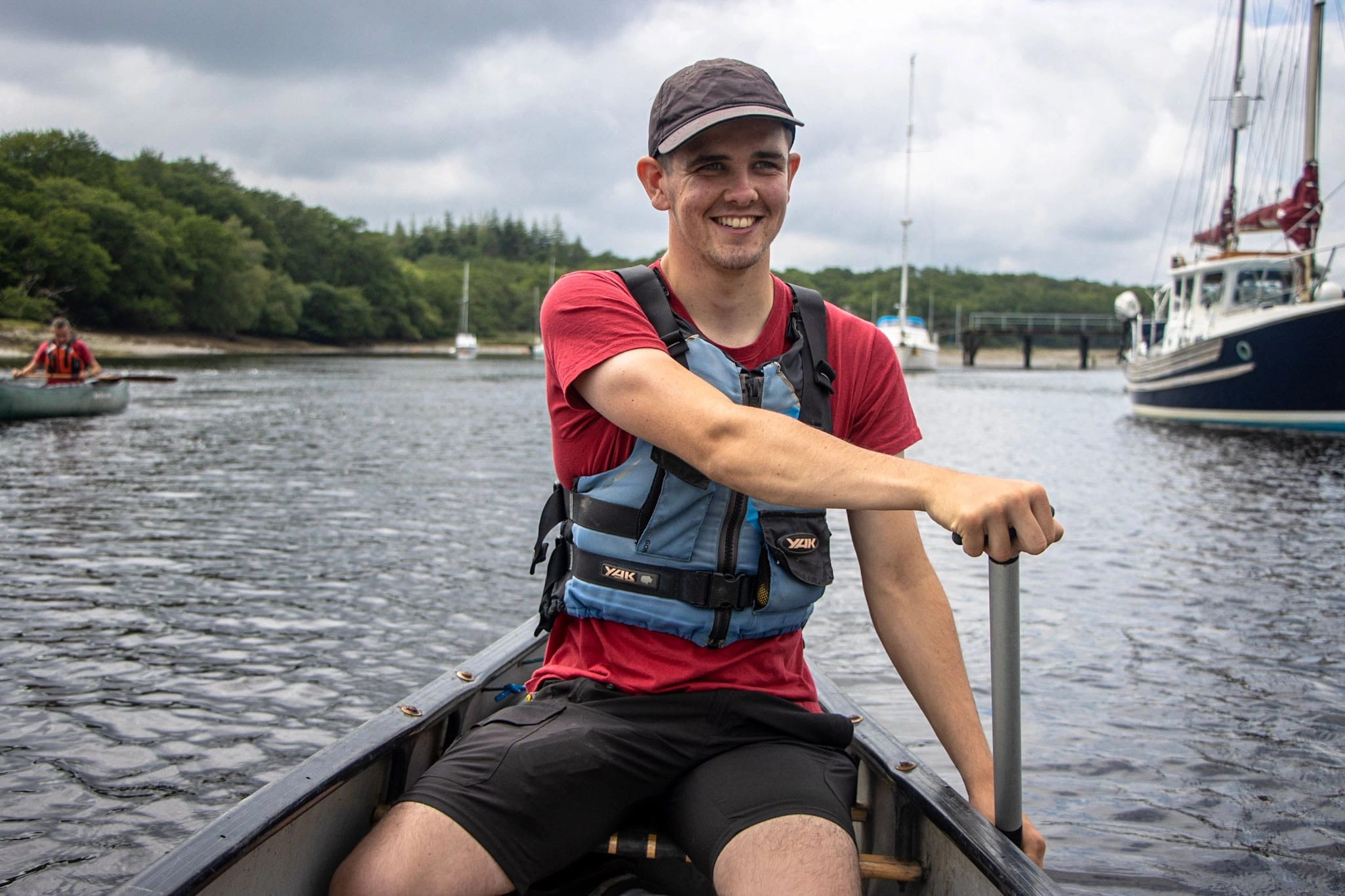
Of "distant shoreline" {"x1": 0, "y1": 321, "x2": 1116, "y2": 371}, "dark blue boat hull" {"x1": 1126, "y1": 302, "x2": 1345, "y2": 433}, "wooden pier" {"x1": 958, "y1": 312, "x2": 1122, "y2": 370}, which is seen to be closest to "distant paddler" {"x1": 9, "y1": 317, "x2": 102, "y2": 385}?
"dark blue boat hull" {"x1": 1126, "y1": 302, "x2": 1345, "y2": 433}

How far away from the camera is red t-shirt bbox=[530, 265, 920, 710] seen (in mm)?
2553

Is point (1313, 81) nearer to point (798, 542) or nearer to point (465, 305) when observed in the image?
point (798, 542)

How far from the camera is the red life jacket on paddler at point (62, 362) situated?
24.9m

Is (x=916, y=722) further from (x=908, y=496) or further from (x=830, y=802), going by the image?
(x=908, y=496)

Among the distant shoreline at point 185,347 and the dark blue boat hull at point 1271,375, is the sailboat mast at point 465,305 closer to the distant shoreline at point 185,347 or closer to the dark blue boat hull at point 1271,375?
the distant shoreline at point 185,347

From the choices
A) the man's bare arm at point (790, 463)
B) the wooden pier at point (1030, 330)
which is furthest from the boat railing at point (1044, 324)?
the man's bare arm at point (790, 463)

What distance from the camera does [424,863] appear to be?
2.26 meters

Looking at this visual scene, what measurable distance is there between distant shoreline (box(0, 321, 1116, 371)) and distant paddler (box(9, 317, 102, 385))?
29.4m

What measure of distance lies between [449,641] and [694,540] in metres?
6.22

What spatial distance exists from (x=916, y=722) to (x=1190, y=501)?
38.7 ft

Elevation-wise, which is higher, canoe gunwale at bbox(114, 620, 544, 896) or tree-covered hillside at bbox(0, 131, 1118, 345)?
tree-covered hillside at bbox(0, 131, 1118, 345)

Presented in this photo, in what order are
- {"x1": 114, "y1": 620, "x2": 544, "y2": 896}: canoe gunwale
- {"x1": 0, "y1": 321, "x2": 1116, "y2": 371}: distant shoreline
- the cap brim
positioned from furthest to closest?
{"x1": 0, "y1": 321, "x2": 1116, "y2": 371}: distant shoreline < the cap brim < {"x1": 114, "y1": 620, "x2": 544, "y2": 896}: canoe gunwale

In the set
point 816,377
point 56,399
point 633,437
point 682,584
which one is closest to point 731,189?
point 816,377

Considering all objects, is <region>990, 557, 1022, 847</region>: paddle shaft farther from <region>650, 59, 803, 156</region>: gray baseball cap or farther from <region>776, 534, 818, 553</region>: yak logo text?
<region>650, 59, 803, 156</region>: gray baseball cap
